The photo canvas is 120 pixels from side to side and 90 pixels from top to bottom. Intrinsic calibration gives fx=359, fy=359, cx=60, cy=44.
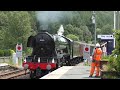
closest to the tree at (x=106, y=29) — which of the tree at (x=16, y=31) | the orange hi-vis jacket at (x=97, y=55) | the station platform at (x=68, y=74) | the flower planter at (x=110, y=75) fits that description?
the tree at (x=16, y=31)

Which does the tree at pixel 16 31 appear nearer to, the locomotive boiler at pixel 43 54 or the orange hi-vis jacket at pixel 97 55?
the locomotive boiler at pixel 43 54

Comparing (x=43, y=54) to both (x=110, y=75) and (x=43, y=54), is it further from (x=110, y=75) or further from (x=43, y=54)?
(x=110, y=75)

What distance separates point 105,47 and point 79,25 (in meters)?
78.3

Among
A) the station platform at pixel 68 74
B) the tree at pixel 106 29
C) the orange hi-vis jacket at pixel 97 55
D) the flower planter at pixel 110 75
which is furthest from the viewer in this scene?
the tree at pixel 106 29

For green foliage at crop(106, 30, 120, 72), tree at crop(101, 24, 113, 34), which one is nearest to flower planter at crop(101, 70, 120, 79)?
green foliage at crop(106, 30, 120, 72)

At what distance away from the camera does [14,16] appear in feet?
184

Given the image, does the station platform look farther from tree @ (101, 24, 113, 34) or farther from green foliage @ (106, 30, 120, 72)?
tree @ (101, 24, 113, 34)

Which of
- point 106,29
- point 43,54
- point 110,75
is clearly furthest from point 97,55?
point 106,29

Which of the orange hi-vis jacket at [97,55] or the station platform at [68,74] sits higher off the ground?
the orange hi-vis jacket at [97,55]

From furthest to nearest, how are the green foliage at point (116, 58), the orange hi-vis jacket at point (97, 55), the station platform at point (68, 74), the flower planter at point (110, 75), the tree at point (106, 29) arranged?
the tree at point (106, 29)
the orange hi-vis jacket at point (97, 55)
the station platform at point (68, 74)
the flower planter at point (110, 75)
the green foliage at point (116, 58)

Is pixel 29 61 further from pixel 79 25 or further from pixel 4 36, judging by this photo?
pixel 79 25

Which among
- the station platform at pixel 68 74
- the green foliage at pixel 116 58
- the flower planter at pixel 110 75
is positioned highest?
the green foliage at pixel 116 58
